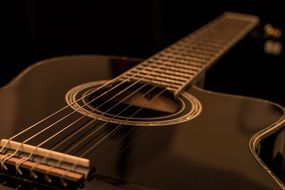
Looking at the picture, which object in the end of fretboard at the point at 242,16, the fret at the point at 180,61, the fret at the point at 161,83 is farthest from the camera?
the end of fretboard at the point at 242,16

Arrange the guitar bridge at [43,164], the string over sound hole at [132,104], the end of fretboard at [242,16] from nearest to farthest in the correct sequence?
the guitar bridge at [43,164] → the string over sound hole at [132,104] → the end of fretboard at [242,16]

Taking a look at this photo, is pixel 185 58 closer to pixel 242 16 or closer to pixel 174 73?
pixel 174 73

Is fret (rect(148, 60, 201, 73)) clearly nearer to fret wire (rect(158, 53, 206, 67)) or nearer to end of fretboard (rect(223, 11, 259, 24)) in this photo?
fret wire (rect(158, 53, 206, 67))

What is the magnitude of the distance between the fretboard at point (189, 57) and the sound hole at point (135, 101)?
22mm

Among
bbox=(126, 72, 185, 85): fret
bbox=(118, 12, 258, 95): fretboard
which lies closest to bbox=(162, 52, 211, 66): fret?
bbox=(118, 12, 258, 95): fretboard

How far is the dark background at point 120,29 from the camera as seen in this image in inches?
59.0

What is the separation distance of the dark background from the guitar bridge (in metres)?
0.97

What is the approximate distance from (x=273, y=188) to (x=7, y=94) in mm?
479

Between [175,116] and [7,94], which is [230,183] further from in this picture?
[7,94]

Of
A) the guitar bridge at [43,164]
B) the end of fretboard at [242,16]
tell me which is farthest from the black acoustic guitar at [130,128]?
the end of fretboard at [242,16]

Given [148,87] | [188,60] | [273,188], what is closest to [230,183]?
[273,188]

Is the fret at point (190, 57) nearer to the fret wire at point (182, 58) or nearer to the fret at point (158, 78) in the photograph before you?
the fret wire at point (182, 58)

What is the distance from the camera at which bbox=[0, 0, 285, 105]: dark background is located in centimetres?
150

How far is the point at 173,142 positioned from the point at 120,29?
3.45ft
